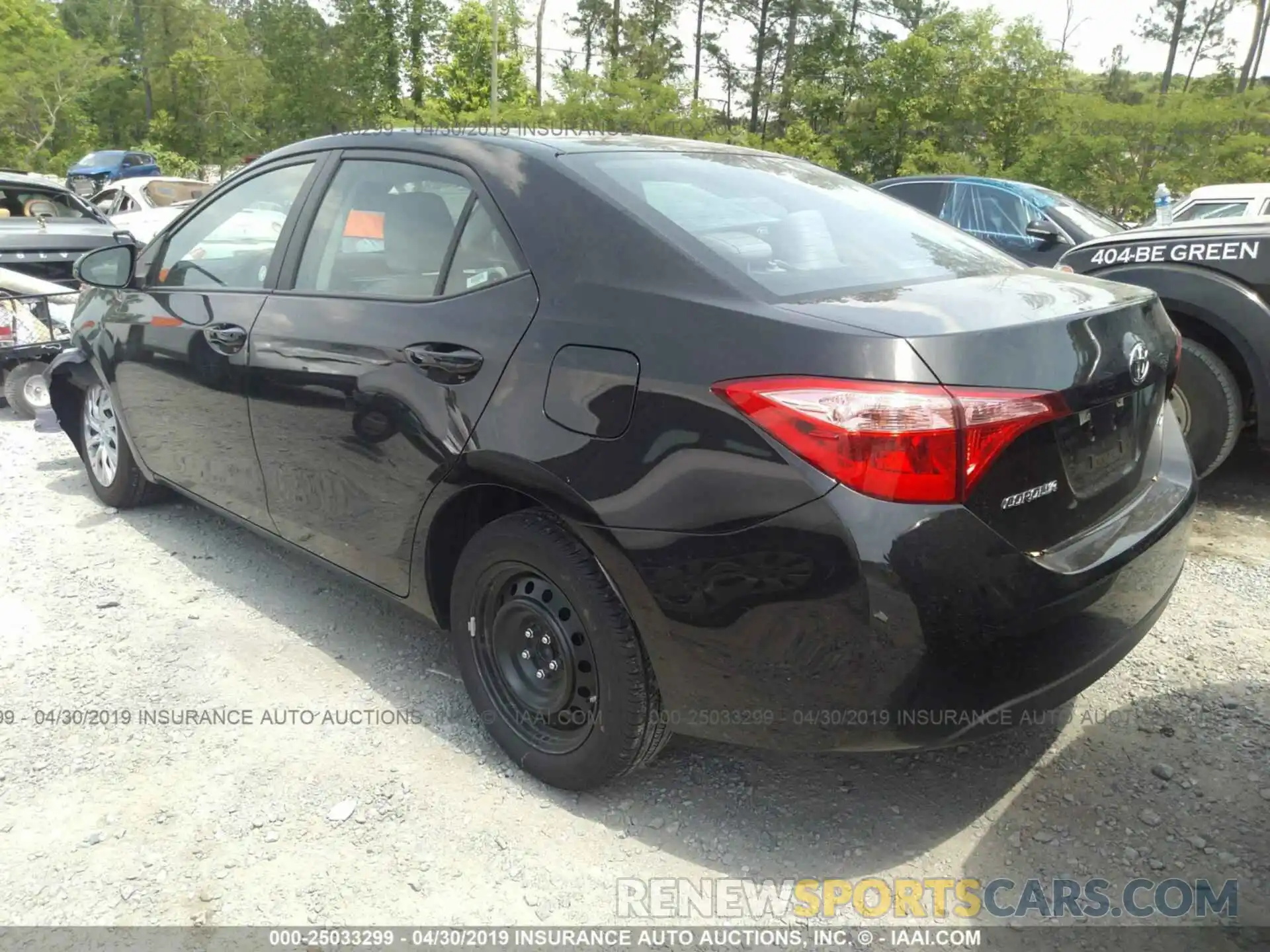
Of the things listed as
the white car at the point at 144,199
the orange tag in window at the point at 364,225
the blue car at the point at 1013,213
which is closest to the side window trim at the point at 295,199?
the orange tag in window at the point at 364,225

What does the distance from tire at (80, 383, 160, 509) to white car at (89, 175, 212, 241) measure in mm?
9460

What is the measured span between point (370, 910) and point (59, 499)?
145 inches

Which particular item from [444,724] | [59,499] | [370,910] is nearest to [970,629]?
[370,910]

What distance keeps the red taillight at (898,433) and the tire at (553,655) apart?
2.15 ft

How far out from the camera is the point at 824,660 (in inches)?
78.0

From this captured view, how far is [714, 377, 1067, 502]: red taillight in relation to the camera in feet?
6.12

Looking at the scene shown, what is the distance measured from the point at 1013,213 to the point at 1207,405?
6187 mm

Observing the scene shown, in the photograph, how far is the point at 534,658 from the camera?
258 centimetres

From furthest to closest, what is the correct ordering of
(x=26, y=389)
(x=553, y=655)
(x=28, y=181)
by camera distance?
(x=28, y=181) < (x=26, y=389) < (x=553, y=655)

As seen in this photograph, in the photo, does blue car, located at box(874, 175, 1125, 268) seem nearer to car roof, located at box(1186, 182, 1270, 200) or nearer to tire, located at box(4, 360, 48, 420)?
car roof, located at box(1186, 182, 1270, 200)

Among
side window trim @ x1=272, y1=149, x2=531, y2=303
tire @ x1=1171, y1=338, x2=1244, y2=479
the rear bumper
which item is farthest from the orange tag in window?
tire @ x1=1171, y1=338, x2=1244, y2=479

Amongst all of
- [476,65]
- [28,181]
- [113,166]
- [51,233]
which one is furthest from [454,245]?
[113,166]

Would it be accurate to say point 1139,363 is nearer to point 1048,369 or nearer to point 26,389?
point 1048,369

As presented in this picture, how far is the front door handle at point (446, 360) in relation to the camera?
248cm
